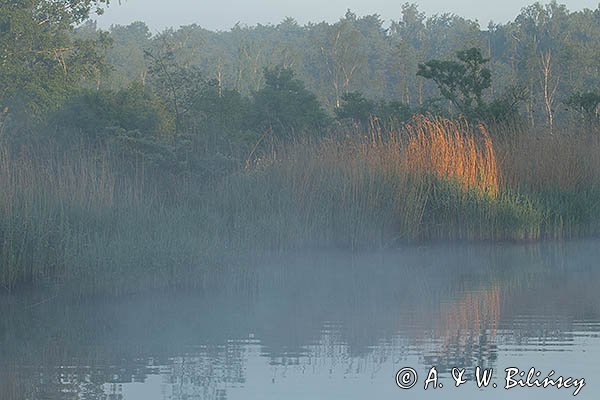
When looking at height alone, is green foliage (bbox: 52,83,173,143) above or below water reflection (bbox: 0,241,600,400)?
above

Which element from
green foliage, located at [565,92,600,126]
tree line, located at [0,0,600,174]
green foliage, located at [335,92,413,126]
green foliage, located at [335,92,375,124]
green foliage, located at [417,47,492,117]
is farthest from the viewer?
green foliage, located at [335,92,375,124]

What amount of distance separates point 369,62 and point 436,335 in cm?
5036

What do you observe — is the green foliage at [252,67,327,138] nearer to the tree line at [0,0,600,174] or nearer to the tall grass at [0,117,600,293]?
the tree line at [0,0,600,174]

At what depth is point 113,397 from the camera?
17.0 ft

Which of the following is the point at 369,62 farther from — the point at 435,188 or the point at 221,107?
the point at 435,188

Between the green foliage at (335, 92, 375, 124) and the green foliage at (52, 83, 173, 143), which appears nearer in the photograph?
the green foliage at (52, 83, 173, 143)

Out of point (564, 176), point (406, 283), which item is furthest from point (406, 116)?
point (406, 283)

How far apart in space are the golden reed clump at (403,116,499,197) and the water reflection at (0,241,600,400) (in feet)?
7.27
